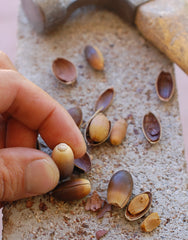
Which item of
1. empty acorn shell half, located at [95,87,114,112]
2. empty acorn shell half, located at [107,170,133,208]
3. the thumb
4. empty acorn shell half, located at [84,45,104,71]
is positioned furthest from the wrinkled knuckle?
empty acorn shell half, located at [84,45,104,71]

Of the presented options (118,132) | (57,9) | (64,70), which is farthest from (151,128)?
(57,9)

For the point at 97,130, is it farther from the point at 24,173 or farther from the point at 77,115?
the point at 24,173

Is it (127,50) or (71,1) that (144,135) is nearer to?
(127,50)

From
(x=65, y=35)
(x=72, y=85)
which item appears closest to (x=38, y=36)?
(x=65, y=35)

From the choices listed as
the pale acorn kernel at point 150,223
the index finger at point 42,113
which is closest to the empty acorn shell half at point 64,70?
the index finger at point 42,113

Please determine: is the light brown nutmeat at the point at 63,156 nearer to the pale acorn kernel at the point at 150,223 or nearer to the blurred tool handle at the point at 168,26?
the pale acorn kernel at the point at 150,223

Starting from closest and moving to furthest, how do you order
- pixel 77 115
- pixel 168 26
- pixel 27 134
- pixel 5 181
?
pixel 5 181
pixel 27 134
pixel 77 115
pixel 168 26

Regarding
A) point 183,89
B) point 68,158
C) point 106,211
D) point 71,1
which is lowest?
point 183,89
